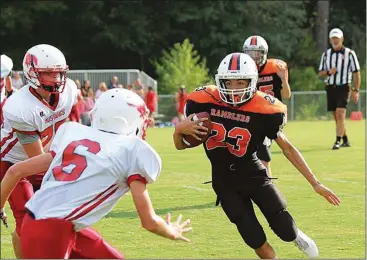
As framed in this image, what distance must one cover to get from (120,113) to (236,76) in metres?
1.50

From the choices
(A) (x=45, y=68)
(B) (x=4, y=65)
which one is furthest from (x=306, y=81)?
(A) (x=45, y=68)

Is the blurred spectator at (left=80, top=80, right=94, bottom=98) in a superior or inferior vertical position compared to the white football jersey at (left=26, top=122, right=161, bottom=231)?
inferior

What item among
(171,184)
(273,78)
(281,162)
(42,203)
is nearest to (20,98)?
(42,203)

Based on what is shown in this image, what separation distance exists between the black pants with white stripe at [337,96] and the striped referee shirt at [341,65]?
0.08 m

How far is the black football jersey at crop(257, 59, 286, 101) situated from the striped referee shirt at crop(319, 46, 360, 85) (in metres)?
5.51

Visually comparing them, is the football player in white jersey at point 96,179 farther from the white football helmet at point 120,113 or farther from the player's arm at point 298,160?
the player's arm at point 298,160

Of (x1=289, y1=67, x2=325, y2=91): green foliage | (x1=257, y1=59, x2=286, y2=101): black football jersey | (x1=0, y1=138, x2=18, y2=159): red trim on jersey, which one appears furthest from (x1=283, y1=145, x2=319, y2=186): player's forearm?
(x1=289, y1=67, x2=325, y2=91): green foliage

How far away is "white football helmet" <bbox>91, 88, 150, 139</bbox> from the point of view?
165 inches

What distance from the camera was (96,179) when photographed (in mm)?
4152

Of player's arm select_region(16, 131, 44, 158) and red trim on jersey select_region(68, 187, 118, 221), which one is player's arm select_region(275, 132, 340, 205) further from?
red trim on jersey select_region(68, 187, 118, 221)

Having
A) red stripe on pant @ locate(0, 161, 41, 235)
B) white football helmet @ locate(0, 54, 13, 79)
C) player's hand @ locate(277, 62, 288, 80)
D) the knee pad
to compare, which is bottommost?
the knee pad

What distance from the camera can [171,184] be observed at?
33.5 ft

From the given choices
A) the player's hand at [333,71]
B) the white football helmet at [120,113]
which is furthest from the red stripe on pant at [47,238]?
the player's hand at [333,71]

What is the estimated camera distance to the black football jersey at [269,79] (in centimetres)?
883
